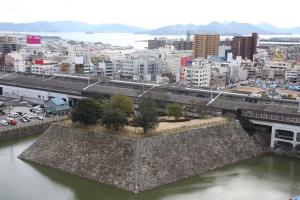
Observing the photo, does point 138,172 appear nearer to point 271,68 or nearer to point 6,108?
point 6,108

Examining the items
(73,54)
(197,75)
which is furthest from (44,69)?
(197,75)

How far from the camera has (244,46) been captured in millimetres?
69125

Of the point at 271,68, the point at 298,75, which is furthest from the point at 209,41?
the point at 298,75

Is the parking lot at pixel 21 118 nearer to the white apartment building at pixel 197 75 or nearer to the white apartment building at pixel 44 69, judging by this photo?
the white apartment building at pixel 44 69

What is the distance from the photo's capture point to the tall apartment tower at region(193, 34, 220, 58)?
6994 centimetres

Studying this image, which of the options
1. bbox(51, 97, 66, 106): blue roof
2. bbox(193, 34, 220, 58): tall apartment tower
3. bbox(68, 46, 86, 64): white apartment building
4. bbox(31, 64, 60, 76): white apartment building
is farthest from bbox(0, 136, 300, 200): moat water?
bbox(193, 34, 220, 58): tall apartment tower

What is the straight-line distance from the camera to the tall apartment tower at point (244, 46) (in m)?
68.7

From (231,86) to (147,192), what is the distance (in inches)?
1218

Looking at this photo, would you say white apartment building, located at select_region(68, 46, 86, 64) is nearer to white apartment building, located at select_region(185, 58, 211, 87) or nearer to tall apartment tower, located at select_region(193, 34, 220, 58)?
white apartment building, located at select_region(185, 58, 211, 87)

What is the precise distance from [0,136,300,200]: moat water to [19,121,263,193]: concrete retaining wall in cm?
40

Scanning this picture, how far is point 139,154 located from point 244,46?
5677 centimetres

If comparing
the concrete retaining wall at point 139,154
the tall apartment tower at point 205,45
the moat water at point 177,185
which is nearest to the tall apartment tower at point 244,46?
the tall apartment tower at point 205,45

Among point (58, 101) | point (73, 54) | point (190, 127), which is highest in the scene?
point (73, 54)

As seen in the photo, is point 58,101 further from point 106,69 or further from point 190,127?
point 106,69
